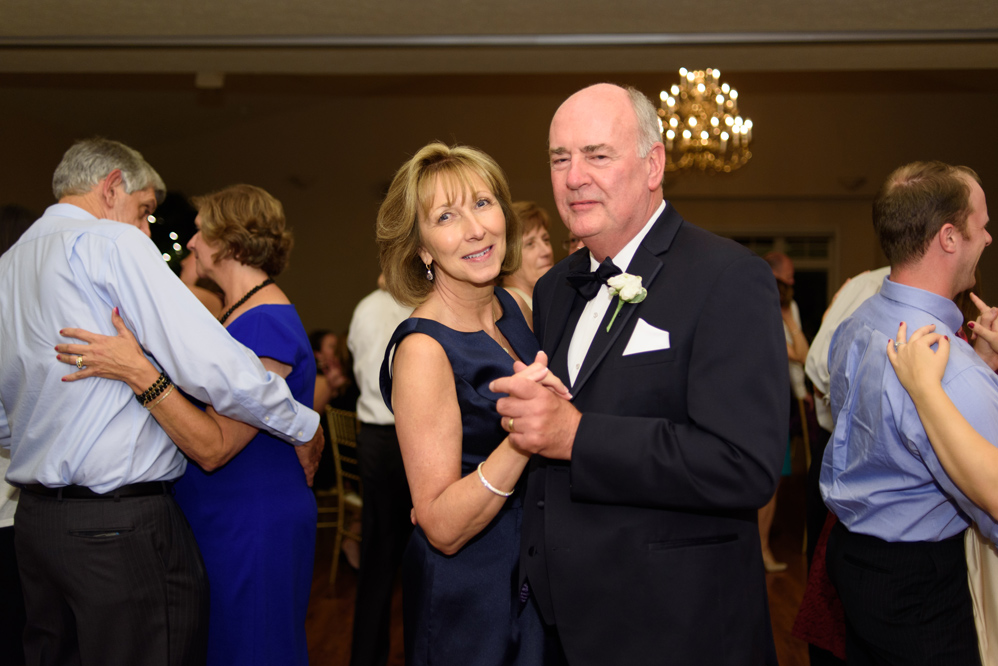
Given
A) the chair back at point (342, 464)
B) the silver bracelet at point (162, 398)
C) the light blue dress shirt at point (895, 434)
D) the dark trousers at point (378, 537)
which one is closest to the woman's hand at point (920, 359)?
the light blue dress shirt at point (895, 434)

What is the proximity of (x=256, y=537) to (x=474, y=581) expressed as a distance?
0.83 meters

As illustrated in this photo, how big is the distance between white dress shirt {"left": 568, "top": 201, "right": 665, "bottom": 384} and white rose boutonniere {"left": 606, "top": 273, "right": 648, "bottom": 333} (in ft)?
0.25

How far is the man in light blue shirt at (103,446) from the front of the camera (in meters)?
1.93

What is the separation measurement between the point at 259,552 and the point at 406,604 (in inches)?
24.5

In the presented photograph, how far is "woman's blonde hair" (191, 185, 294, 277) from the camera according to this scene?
2.51 metres

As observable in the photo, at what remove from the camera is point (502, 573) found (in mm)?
1797

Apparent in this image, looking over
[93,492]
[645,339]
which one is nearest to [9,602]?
[93,492]

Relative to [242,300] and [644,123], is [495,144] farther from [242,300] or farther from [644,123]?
[644,123]

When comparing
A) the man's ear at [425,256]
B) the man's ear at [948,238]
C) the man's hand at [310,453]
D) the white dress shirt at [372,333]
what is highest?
the man's ear at [948,238]

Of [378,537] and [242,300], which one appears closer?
[242,300]

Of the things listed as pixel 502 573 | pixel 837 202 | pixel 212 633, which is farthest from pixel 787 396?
pixel 837 202

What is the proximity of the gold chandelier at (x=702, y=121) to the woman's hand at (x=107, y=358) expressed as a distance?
16.1ft

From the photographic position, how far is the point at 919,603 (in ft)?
6.20

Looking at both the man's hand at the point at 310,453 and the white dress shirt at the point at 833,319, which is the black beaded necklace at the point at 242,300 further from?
the white dress shirt at the point at 833,319
